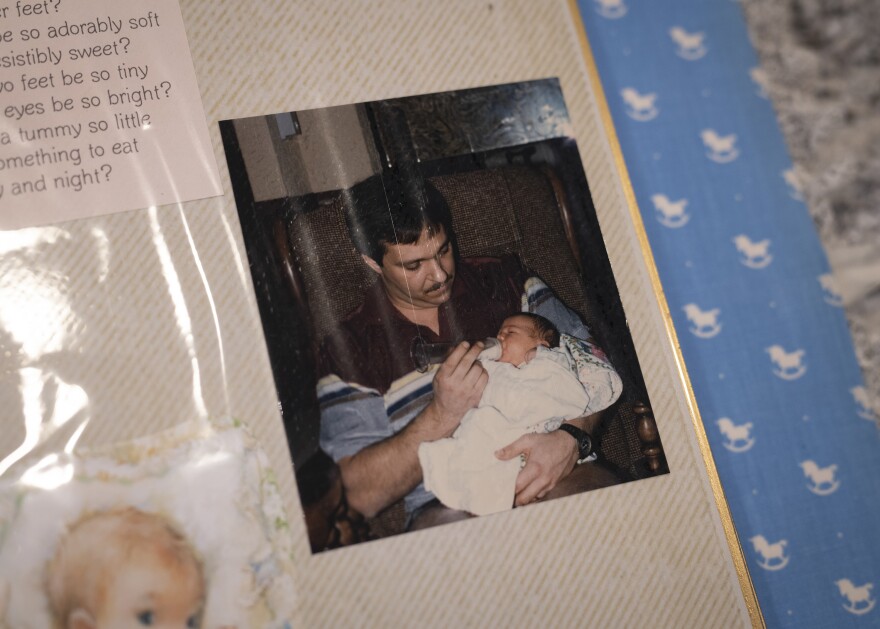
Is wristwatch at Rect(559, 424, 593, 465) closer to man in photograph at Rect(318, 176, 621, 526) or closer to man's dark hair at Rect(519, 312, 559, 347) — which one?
man in photograph at Rect(318, 176, 621, 526)

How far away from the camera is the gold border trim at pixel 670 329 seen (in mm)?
917

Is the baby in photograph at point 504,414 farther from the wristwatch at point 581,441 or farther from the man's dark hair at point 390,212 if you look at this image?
the man's dark hair at point 390,212

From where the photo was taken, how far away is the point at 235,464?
83 cm

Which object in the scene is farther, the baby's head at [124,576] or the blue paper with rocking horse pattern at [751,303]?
the blue paper with rocking horse pattern at [751,303]

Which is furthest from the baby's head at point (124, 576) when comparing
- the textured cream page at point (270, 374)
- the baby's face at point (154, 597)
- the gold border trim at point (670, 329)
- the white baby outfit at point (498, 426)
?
the gold border trim at point (670, 329)

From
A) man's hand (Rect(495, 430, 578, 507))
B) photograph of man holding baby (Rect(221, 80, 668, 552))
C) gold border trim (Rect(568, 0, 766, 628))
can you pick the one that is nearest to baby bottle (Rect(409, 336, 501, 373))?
photograph of man holding baby (Rect(221, 80, 668, 552))

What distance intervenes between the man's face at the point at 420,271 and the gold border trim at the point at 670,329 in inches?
11.3

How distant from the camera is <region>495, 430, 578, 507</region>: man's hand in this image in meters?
0.89

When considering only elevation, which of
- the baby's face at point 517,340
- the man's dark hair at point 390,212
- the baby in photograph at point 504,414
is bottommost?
the baby in photograph at point 504,414

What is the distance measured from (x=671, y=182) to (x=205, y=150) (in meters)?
0.67

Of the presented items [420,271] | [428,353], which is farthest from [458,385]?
[420,271]

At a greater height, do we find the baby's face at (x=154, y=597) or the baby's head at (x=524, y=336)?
the baby's head at (x=524, y=336)

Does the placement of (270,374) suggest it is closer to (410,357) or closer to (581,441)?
(410,357)

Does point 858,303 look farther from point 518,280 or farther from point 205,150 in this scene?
point 205,150
